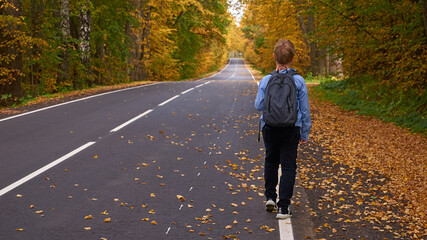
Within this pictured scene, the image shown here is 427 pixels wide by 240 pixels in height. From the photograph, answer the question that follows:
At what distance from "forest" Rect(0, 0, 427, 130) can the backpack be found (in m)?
7.49

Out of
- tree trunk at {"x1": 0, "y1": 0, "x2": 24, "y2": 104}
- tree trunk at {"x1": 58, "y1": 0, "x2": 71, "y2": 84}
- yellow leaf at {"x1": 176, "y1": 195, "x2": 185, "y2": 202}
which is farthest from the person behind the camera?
tree trunk at {"x1": 58, "y1": 0, "x2": 71, "y2": 84}

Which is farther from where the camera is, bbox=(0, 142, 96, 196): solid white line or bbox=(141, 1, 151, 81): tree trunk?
bbox=(141, 1, 151, 81): tree trunk

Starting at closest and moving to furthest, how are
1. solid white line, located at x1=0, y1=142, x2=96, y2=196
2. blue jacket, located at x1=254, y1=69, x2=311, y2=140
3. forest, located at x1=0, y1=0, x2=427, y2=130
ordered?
blue jacket, located at x1=254, y1=69, x2=311, y2=140 → solid white line, located at x1=0, y1=142, x2=96, y2=196 → forest, located at x1=0, y1=0, x2=427, y2=130

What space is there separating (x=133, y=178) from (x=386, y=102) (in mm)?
10110

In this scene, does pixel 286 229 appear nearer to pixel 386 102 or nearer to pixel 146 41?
pixel 386 102

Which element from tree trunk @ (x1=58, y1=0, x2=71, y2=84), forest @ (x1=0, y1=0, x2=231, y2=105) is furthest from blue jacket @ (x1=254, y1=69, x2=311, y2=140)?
tree trunk @ (x1=58, y1=0, x2=71, y2=84)

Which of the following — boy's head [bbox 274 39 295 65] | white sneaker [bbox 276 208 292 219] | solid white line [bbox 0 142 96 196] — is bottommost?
white sneaker [bbox 276 208 292 219]

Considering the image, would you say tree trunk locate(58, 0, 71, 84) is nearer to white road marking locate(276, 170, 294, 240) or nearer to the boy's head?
the boy's head

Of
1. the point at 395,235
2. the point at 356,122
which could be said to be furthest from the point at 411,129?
the point at 395,235

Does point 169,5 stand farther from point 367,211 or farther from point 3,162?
point 367,211

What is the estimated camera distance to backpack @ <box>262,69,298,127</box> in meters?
4.84

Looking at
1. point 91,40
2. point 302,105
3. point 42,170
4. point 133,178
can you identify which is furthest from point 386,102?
point 91,40

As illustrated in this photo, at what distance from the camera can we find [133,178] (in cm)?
647

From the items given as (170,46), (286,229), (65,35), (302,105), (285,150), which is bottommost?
(286,229)
